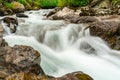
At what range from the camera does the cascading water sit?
1075cm

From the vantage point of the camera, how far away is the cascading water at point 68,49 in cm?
1075

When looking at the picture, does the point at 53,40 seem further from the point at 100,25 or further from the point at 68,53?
the point at 100,25

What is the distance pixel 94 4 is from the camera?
20.6 metres

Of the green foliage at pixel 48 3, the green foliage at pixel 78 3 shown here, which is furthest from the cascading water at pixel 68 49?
the green foliage at pixel 48 3

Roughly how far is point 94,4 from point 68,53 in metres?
8.59

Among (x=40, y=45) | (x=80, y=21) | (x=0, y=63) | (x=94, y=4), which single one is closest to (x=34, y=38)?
(x=40, y=45)

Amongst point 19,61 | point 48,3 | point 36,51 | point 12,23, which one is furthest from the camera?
point 48,3

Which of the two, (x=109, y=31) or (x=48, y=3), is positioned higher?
(x=109, y=31)

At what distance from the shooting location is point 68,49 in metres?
13.2

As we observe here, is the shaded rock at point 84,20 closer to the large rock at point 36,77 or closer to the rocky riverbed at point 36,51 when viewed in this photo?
the rocky riverbed at point 36,51

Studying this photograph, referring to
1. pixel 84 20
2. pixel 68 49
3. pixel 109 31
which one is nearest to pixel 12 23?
pixel 84 20

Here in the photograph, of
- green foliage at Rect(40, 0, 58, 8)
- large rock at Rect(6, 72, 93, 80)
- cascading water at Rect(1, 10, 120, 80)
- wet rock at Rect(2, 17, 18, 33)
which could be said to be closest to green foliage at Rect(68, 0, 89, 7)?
cascading water at Rect(1, 10, 120, 80)

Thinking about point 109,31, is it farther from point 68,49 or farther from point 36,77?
point 36,77

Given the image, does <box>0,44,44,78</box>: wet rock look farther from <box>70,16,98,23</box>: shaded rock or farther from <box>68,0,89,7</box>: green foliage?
<box>68,0,89,7</box>: green foliage
